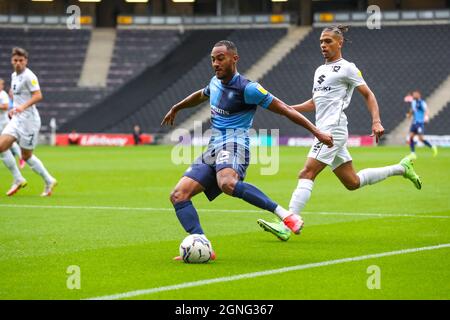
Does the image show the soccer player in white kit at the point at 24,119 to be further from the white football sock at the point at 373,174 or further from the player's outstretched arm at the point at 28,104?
the white football sock at the point at 373,174

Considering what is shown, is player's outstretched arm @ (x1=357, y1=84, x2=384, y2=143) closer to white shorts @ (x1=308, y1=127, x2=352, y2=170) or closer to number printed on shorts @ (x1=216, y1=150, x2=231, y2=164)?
white shorts @ (x1=308, y1=127, x2=352, y2=170)

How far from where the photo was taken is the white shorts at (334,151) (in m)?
11.3

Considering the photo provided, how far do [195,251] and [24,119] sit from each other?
8.78m

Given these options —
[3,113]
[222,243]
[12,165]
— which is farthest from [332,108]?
[3,113]

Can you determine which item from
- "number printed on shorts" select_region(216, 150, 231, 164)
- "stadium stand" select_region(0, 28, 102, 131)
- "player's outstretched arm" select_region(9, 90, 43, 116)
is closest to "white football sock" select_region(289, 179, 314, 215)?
"number printed on shorts" select_region(216, 150, 231, 164)

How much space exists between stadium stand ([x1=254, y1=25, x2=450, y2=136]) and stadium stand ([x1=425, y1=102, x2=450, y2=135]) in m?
1.67

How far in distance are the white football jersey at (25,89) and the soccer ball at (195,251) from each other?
8642 millimetres

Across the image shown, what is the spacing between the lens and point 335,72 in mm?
11508

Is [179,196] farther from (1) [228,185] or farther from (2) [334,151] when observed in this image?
(2) [334,151]

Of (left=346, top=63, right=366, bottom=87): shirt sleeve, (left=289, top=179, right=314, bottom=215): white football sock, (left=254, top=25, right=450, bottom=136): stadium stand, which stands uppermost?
(left=346, top=63, right=366, bottom=87): shirt sleeve

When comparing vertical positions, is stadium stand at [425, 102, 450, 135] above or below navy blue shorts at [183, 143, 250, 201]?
below

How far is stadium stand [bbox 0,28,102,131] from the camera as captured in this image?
5219 centimetres
